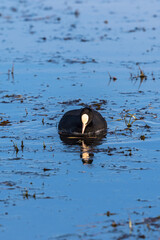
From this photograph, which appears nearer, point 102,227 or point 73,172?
point 102,227

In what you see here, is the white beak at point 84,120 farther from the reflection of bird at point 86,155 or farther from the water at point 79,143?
the reflection of bird at point 86,155

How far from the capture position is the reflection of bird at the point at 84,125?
38.9 feet

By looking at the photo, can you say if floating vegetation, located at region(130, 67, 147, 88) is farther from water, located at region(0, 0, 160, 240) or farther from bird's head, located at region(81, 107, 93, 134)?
bird's head, located at region(81, 107, 93, 134)

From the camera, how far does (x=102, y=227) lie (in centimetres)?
707

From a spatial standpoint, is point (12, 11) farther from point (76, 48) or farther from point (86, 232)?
point (86, 232)

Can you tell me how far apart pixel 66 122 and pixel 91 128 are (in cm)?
54

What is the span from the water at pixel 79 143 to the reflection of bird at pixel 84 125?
233mm

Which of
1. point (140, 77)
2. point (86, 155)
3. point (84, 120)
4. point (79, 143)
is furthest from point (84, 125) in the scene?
point (140, 77)

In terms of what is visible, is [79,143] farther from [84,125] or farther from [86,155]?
[86,155]

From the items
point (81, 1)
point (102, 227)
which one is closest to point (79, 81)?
point (102, 227)

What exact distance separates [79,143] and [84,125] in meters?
0.61

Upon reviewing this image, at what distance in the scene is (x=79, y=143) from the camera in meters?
11.4

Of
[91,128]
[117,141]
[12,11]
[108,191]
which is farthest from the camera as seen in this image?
[12,11]

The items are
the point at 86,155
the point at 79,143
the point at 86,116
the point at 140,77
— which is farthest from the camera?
the point at 140,77
